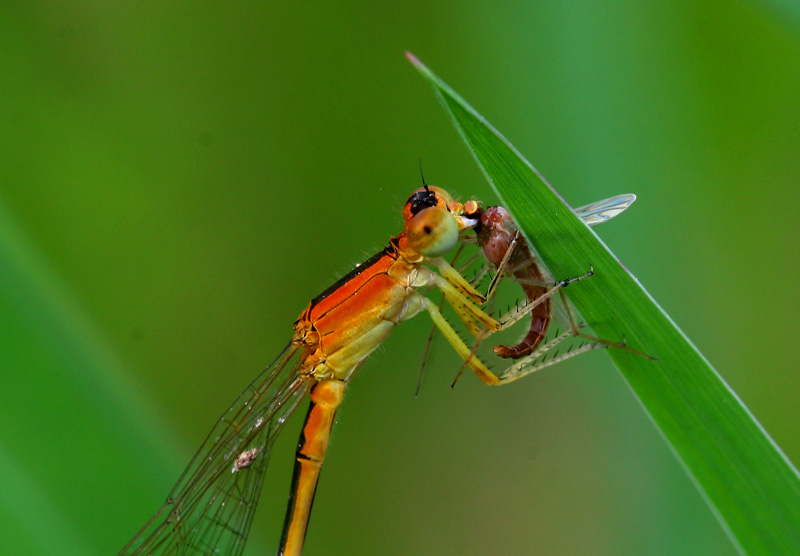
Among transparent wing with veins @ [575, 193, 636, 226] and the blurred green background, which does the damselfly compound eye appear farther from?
the blurred green background

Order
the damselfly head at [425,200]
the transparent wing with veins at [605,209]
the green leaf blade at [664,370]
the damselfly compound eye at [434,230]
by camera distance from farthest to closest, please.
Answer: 1. the damselfly head at [425,200]
2. the damselfly compound eye at [434,230]
3. the transparent wing with veins at [605,209]
4. the green leaf blade at [664,370]

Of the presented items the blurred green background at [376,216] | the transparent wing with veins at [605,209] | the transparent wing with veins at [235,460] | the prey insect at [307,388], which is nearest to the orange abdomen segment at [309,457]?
the prey insect at [307,388]

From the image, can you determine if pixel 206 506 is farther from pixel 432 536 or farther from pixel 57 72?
pixel 57 72

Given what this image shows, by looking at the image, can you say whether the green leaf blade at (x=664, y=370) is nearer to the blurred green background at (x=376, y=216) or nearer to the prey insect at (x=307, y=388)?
the prey insect at (x=307, y=388)

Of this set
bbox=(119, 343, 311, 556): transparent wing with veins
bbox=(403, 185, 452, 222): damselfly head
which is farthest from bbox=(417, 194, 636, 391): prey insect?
bbox=(119, 343, 311, 556): transparent wing with veins

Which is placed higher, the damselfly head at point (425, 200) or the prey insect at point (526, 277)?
the damselfly head at point (425, 200)

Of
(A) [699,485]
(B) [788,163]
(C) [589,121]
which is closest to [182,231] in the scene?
(C) [589,121]

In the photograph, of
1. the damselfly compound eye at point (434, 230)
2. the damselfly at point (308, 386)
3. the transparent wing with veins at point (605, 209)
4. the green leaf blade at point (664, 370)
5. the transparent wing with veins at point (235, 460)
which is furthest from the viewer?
the transparent wing with veins at point (235, 460)
